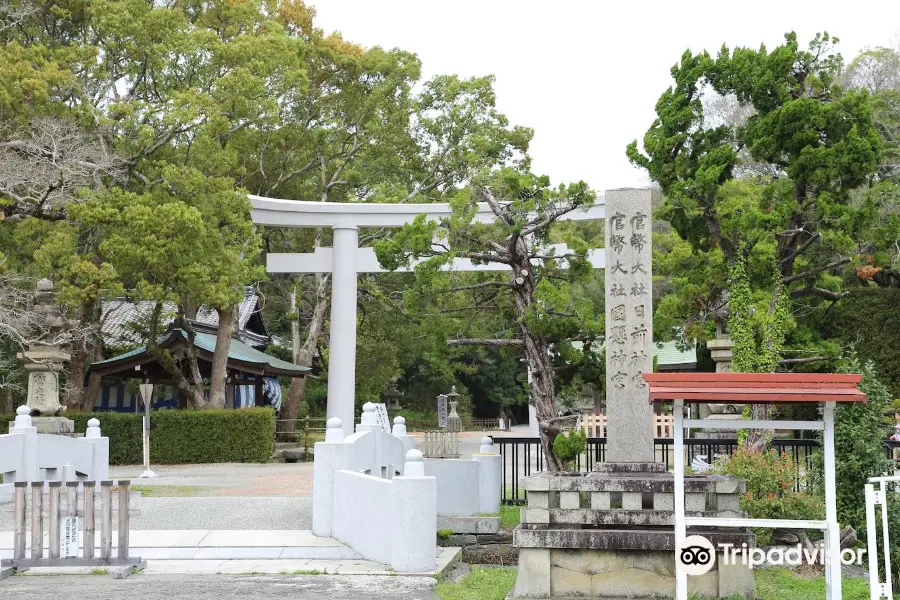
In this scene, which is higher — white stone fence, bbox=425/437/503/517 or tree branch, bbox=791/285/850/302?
tree branch, bbox=791/285/850/302

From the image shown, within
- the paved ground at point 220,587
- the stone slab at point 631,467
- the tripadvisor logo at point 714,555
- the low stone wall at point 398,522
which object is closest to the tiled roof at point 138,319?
the low stone wall at point 398,522

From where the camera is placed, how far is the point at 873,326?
23.1 m

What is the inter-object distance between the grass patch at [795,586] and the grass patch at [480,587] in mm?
2389

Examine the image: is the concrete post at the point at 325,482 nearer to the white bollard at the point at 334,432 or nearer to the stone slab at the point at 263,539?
the stone slab at the point at 263,539

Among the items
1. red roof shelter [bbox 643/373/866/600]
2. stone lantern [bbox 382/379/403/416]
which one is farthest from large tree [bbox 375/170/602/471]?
stone lantern [bbox 382/379/403/416]

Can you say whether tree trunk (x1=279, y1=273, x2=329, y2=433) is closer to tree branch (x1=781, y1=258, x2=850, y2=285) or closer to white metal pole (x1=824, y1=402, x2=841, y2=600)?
tree branch (x1=781, y1=258, x2=850, y2=285)

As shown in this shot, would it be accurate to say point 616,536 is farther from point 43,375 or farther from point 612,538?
point 43,375

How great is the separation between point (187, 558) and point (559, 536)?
15.0ft

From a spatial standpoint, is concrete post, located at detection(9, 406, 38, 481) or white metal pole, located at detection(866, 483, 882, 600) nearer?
white metal pole, located at detection(866, 483, 882, 600)

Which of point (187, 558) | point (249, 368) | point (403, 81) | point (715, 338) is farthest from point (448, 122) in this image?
point (187, 558)

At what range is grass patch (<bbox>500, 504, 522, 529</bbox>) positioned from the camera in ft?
47.9

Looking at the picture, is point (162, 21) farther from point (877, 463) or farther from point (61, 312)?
point (877, 463)

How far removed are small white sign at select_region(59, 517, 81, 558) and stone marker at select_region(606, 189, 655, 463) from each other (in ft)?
17.9

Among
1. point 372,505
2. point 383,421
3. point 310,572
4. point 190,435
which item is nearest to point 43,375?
point 190,435
